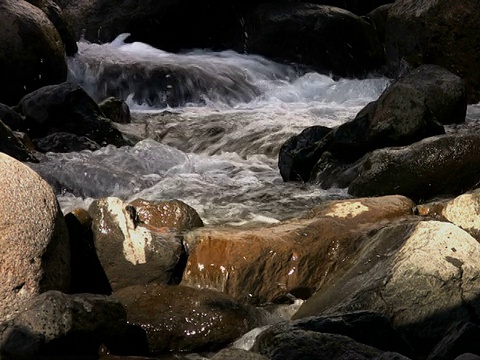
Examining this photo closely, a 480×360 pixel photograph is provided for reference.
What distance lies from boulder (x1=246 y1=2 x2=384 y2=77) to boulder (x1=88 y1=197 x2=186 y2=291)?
39.2 ft

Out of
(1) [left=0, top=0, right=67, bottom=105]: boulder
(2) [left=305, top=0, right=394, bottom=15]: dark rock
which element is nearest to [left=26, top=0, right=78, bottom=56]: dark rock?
(1) [left=0, top=0, right=67, bottom=105]: boulder

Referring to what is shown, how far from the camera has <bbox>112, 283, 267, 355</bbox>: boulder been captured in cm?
486

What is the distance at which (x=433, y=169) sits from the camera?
25.1 ft

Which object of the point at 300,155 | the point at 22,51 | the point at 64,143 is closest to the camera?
the point at 300,155

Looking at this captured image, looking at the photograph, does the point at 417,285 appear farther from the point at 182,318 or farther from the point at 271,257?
the point at 182,318

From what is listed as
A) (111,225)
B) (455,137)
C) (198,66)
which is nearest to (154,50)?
(198,66)

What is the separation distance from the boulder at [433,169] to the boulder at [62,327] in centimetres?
362

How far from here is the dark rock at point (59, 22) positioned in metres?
14.2

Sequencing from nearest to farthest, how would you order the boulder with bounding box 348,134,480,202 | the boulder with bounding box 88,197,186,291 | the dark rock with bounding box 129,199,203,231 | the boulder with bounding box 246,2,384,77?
the boulder with bounding box 88,197,186,291 → the dark rock with bounding box 129,199,203,231 → the boulder with bounding box 348,134,480,202 → the boulder with bounding box 246,2,384,77

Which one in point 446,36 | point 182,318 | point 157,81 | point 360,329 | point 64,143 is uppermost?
point 360,329

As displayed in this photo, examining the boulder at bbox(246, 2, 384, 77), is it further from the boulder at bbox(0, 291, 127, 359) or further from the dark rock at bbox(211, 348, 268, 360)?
the dark rock at bbox(211, 348, 268, 360)

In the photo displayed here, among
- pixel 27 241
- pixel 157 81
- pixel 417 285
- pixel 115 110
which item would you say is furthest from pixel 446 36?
pixel 27 241

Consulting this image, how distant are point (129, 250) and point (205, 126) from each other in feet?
22.3

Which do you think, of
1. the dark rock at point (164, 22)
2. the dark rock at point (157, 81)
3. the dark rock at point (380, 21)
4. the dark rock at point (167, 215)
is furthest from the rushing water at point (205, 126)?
the dark rock at point (380, 21)
